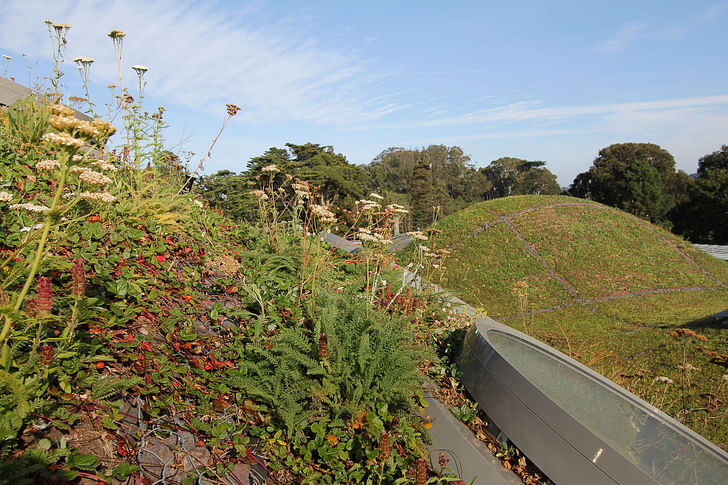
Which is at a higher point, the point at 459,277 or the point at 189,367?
the point at 189,367

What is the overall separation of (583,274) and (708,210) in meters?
23.2

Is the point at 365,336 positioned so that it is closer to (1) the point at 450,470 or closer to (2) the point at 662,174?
(1) the point at 450,470

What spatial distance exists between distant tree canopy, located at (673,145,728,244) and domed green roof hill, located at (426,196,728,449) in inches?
651

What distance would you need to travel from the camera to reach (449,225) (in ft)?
54.8

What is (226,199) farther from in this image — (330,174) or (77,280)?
(330,174)

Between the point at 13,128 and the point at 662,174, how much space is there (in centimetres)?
4572

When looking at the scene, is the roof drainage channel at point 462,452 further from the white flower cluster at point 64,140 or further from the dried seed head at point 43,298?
the white flower cluster at point 64,140

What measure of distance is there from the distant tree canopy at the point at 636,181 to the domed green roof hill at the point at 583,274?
1935cm

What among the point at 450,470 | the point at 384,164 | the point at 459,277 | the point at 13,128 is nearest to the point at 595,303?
the point at 459,277

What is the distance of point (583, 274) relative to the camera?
528 inches

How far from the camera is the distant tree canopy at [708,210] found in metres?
27.5

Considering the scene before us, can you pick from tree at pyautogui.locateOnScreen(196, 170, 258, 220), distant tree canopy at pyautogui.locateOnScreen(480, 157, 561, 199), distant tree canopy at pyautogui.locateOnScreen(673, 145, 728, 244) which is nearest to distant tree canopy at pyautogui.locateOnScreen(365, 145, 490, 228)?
distant tree canopy at pyautogui.locateOnScreen(480, 157, 561, 199)

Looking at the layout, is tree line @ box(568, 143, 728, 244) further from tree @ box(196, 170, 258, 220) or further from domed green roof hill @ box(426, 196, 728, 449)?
tree @ box(196, 170, 258, 220)

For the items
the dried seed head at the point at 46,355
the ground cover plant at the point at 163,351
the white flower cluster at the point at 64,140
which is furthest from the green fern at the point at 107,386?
the white flower cluster at the point at 64,140
